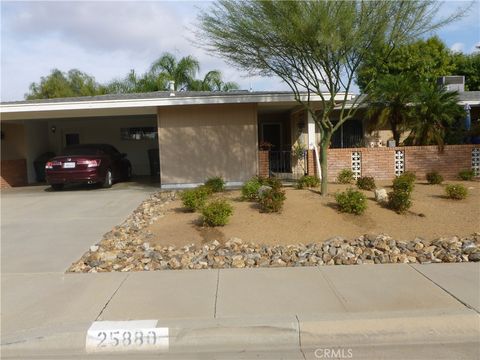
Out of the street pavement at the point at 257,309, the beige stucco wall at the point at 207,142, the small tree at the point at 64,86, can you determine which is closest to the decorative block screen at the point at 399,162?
the beige stucco wall at the point at 207,142

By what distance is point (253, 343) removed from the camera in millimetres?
4562

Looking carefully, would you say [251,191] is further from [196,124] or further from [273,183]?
[196,124]

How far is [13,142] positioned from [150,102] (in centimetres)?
754

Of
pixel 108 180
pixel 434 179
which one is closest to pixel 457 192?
pixel 434 179

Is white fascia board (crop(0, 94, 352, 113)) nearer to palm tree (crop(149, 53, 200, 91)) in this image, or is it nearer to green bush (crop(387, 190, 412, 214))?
green bush (crop(387, 190, 412, 214))

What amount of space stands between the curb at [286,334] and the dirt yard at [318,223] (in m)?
3.34

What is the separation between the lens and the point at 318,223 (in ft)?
29.5

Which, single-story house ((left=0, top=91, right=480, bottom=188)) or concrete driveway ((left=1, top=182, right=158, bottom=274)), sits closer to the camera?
concrete driveway ((left=1, top=182, right=158, bottom=274))

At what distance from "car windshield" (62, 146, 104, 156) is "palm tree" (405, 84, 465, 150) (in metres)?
10.4

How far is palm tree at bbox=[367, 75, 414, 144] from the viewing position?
51.5ft

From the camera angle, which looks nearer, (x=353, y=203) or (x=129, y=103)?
(x=353, y=203)

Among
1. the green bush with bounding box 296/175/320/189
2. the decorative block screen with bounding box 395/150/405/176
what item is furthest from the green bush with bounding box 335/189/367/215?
the decorative block screen with bounding box 395/150/405/176

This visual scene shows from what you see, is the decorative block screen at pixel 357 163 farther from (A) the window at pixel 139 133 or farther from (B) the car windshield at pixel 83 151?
(A) the window at pixel 139 133

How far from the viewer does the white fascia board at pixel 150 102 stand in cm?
1396
